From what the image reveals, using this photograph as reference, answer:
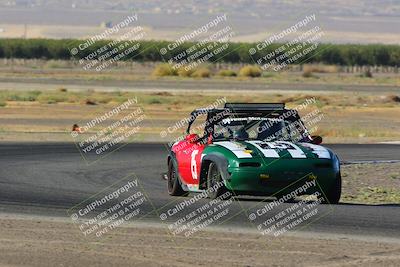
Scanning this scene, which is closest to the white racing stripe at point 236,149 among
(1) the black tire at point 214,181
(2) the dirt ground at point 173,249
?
(1) the black tire at point 214,181

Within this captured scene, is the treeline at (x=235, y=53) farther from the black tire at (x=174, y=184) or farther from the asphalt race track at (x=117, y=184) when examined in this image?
the black tire at (x=174, y=184)

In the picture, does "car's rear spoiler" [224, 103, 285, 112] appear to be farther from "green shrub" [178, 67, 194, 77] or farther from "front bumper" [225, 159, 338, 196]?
"green shrub" [178, 67, 194, 77]

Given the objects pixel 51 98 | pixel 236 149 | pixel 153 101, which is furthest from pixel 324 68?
pixel 236 149

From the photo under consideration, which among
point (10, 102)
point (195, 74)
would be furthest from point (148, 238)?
point (195, 74)

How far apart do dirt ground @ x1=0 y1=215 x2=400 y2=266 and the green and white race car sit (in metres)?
3.06

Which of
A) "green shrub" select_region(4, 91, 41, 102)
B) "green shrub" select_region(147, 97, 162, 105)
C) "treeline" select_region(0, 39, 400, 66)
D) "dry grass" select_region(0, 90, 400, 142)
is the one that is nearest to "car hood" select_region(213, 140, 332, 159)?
"dry grass" select_region(0, 90, 400, 142)

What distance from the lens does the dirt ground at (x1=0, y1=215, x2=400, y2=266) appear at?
39.2ft

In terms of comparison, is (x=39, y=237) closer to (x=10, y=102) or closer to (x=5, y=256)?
(x=5, y=256)

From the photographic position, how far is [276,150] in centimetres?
1783

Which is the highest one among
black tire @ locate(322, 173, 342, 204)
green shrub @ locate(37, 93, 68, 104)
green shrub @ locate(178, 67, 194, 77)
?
black tire @ locate(322, 173, 342, 204)

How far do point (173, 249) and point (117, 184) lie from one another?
9.05m

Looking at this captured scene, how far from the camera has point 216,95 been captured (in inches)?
→ 2810

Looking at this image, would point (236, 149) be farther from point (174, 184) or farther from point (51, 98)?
point (51, 98)

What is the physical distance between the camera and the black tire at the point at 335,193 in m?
17.9
